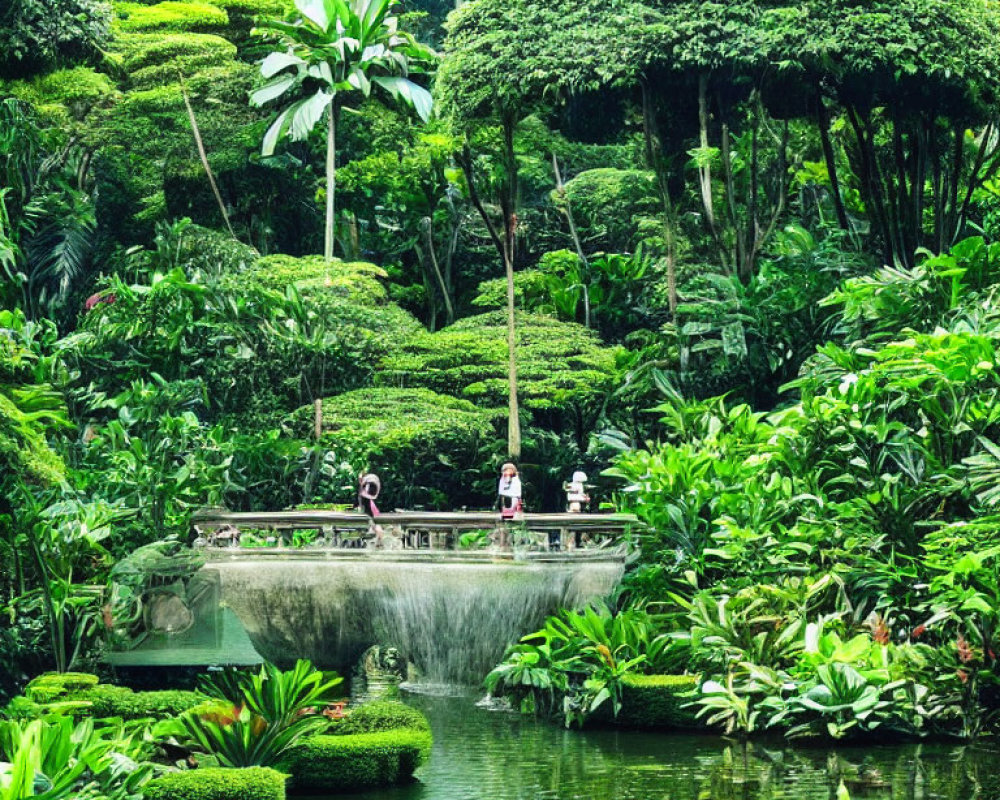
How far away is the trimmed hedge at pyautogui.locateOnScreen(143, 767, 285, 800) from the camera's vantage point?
574 inches

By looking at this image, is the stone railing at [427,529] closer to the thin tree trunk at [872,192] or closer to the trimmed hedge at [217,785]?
the trimmed hedge at [217,785]

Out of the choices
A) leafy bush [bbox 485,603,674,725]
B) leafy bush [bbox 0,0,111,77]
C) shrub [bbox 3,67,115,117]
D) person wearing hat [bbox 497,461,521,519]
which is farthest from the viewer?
shrub [bbox 3,67,115,117]

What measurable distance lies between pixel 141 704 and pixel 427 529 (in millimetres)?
6004

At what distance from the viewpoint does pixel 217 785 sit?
1476cm

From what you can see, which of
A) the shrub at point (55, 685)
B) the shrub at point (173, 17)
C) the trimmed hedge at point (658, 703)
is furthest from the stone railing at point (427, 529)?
the shrub at point (173, 17)

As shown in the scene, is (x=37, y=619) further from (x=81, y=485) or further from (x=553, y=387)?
(x=553, y=387)

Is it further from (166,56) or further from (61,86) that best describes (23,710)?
(166,56)

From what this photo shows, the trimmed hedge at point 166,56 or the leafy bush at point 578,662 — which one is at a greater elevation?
the trimmed hedge at point 166,56

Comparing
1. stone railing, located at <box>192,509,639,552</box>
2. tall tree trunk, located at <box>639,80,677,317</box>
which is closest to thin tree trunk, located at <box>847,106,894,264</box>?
tall tree trunk, located at <box>639,80,677,317</box>

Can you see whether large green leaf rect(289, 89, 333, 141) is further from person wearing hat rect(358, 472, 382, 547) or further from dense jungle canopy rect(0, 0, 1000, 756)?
person wearing hat rect(358, 472, 382, 547)

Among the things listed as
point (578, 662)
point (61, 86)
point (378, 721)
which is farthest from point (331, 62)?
point (378, 721)

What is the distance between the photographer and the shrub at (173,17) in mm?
38938

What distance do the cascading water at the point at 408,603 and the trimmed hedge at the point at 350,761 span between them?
521cm

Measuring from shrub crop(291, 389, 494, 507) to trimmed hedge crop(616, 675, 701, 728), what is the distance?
23.8ft
